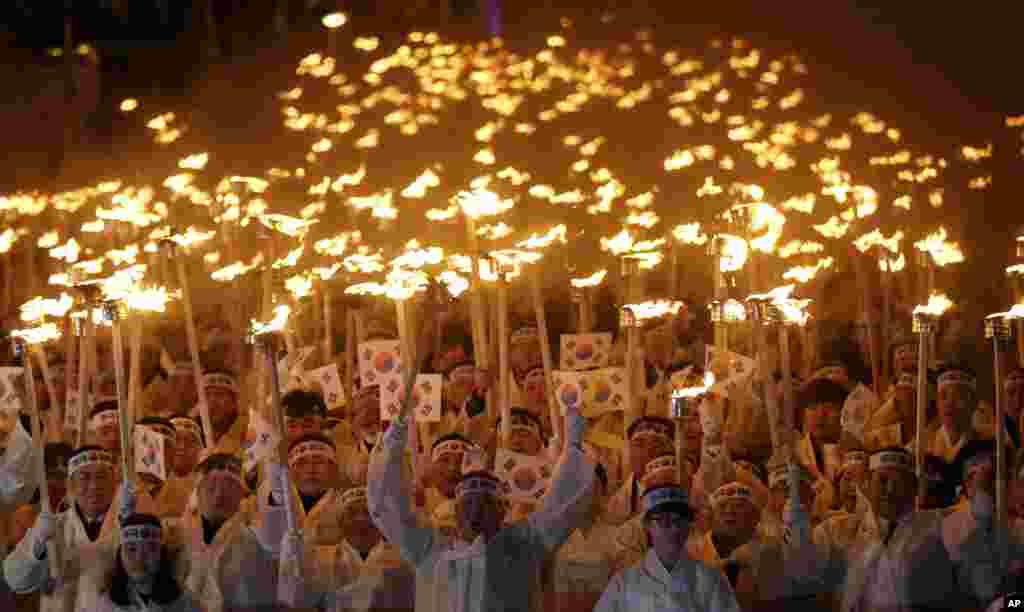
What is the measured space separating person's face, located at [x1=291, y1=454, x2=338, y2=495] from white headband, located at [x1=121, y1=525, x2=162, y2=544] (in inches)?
51.8

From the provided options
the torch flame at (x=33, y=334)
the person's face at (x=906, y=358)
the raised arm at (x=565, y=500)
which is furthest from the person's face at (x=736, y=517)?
the torch flame at (x=33, y=334)

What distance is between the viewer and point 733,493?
7508 mm

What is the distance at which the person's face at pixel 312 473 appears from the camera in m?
8.00

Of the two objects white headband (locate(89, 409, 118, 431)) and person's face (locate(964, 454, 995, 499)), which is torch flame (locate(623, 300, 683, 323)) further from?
white headband (locate(89, 409, 118, 431))

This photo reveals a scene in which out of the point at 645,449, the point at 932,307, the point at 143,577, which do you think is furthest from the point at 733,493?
the point at 143,577

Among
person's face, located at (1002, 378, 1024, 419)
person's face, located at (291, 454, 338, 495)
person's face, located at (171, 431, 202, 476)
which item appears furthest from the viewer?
person's face, located at (1002, 378, 1024, 419)

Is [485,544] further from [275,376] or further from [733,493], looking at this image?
[733,493]

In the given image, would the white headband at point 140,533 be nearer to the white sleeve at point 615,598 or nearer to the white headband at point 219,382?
the white sleeve at point 615,598

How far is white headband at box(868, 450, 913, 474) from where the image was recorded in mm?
7320

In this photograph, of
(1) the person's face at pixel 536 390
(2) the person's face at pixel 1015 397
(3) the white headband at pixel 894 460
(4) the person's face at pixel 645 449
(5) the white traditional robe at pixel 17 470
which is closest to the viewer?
(3) the white headband at pixel 894 460

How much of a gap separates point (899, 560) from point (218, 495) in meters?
3.04

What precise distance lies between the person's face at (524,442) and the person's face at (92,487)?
80.3 inches

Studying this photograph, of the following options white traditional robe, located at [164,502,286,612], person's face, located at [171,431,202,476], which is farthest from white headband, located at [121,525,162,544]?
person's face, located at [171,431,202,476]

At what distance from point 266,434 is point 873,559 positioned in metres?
2.78
